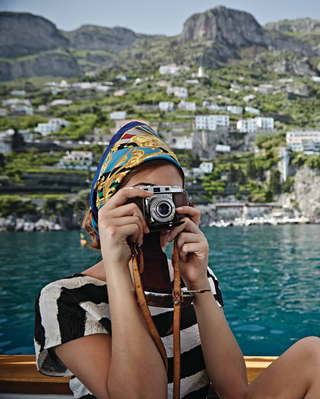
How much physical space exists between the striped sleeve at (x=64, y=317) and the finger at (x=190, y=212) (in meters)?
0.18

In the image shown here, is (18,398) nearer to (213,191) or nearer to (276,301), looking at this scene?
(276,301)

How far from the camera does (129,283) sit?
1.68ft

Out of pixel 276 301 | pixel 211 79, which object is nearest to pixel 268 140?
pixel 211 79

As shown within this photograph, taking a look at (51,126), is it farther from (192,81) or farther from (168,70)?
(168,70)

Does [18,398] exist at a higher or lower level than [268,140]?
lower

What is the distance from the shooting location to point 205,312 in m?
0.59

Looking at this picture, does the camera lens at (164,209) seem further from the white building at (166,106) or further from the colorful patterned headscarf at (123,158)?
the white building at (166,106)

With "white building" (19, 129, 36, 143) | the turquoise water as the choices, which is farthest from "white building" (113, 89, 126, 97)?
the turquoise water

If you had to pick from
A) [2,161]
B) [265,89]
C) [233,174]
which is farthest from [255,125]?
[2,161]

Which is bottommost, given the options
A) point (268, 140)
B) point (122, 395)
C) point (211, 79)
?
point (122, 395)

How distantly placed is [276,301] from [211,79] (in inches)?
2477

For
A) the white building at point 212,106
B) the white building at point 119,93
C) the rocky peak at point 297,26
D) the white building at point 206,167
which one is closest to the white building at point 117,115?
the white building at point 119,93

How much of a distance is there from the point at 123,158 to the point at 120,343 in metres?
0.27

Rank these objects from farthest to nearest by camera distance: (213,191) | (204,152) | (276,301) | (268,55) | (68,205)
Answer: (268,55) < (204,152) < (213,191) < (68,205) < (276,301)
